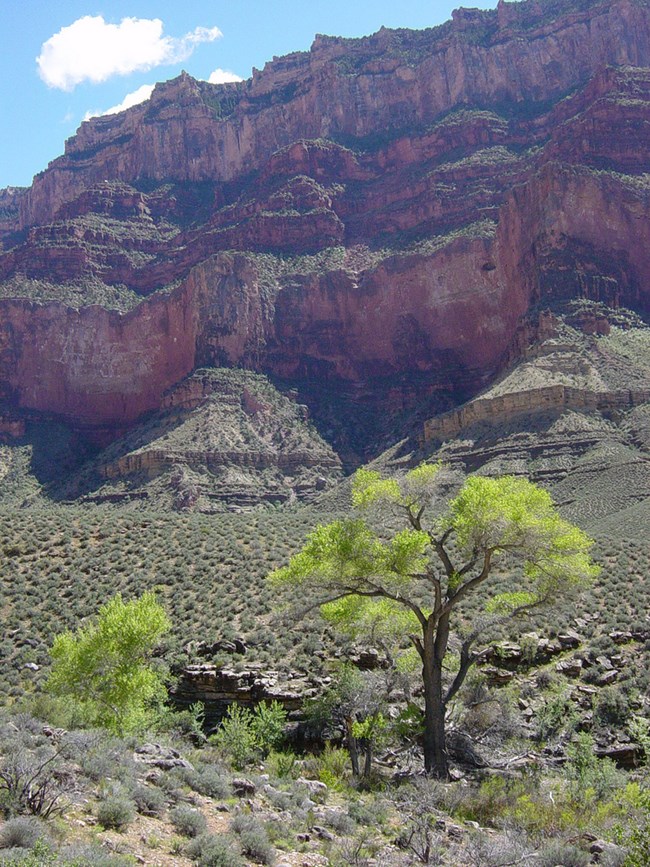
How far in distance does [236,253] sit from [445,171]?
104ft

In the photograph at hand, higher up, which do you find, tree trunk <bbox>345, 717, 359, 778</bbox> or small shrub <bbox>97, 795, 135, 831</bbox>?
small shrub <bbox>97, 795, 135, 831</bbox>

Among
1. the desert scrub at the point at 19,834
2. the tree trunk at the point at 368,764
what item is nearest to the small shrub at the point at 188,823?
the desert scrub at the point at 19,834

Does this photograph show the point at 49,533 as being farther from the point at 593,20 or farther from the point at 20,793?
the point at 593,20

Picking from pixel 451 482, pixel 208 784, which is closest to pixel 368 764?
pixel 208 784

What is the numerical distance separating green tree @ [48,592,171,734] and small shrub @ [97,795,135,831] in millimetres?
8459

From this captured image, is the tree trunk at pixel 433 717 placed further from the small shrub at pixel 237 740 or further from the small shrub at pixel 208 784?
the small shrub at pixel 208 784

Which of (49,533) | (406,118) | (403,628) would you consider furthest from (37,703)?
(406,118)

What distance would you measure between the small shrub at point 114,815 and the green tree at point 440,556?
7.81 meters

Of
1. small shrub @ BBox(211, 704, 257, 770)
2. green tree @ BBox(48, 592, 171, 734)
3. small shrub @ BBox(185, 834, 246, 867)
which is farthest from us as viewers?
green tree @ BBox(48, 592, 171, 734)

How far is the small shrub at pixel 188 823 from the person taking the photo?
451 inches

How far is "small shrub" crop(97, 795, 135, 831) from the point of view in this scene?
1091 centimetres

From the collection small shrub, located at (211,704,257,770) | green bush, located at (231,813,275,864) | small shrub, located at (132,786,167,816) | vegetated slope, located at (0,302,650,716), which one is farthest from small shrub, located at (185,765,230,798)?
vegetated slope, located at (0,302,650,716)

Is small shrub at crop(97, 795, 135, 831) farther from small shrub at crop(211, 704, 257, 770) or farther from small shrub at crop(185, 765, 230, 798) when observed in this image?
small shrub at crop(211, 704, 257, 770)

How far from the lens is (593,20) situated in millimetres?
129375
